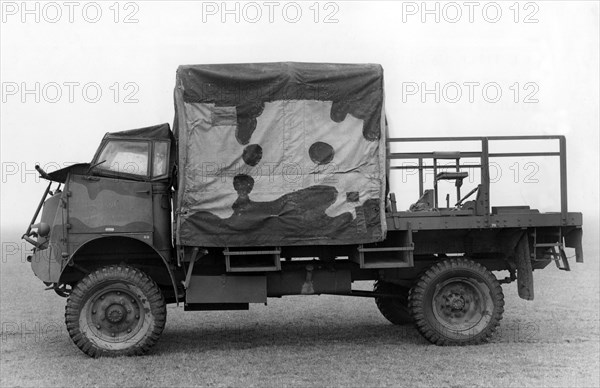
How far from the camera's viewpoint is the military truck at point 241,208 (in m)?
9.11

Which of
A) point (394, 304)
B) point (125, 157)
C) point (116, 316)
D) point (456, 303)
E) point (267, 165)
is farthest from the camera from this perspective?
point (394, 304)

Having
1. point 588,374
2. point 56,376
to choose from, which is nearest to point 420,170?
point 588,374

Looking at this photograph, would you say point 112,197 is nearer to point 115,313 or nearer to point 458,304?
point 115,313

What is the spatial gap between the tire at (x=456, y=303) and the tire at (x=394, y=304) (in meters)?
0.92

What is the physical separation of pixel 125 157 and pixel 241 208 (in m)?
1.73

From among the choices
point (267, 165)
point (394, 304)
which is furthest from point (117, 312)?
point (394, 304)

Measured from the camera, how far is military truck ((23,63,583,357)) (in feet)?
29.9

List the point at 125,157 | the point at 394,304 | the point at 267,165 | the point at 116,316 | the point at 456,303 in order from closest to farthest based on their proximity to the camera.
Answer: the point at 116,316 < the point at 267,165 < the point at 125,157 < the point at 456,303 < the point at 394,304

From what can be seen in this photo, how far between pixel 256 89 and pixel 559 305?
7.67 meters

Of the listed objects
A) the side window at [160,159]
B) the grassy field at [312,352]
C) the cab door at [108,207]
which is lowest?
the grassy field at [312,352]

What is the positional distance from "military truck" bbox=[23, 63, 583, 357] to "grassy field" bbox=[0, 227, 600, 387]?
2.04 ft

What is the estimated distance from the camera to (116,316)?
9078 millimetres

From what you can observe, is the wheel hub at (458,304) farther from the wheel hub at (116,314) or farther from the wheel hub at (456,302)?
the wheel hub at (116,314)

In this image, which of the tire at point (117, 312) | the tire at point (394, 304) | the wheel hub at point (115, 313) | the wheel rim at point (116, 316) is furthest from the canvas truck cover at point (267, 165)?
the tire at point (394, 304)
